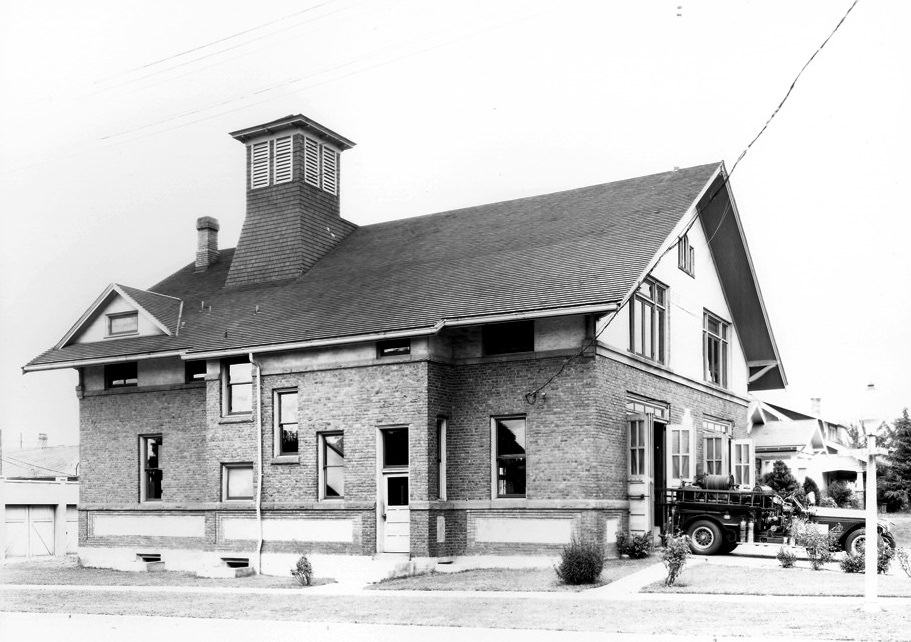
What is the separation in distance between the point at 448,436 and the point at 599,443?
3430mm

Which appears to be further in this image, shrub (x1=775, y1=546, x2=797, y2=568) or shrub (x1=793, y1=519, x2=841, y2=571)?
shrub (x1=775, y1=546, x2=797, y2=568)

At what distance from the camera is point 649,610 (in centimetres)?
1527

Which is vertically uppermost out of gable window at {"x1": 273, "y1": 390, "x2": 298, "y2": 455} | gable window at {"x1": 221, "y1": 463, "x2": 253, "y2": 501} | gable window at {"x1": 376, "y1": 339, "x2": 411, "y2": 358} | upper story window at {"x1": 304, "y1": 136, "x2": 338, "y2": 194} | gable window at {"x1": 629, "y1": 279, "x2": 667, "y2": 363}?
upper story window at {"x1": 304, "y1": 136, "x2": 338, "y2": 194}

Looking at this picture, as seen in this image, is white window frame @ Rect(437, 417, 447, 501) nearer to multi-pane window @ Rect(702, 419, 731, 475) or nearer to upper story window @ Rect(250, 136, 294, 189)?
multi-pane window @ Rect(702, 419, 731, 475)

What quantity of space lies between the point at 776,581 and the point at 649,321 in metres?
9.27

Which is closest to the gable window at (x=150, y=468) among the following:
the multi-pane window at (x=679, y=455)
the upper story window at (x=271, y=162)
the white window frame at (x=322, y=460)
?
the white window frame at (x=322, y=460)

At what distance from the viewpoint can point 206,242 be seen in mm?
33281

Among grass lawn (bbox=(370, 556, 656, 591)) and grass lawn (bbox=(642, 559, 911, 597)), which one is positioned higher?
grass lawn (bbox=(642, 559, 911, 597))

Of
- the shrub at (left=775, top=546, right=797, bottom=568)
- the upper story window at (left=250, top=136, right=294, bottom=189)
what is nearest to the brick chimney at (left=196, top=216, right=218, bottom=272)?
the upper story window at (left=250, top=136, right=294, bottom=189)

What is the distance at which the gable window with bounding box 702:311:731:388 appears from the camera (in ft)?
99.0

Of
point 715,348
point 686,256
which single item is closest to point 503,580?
point 686,256

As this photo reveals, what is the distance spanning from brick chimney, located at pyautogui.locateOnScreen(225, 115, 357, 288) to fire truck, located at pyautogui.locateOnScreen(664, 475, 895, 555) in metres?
12.6

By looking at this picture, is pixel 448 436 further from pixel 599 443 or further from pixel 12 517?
pixel 12 517

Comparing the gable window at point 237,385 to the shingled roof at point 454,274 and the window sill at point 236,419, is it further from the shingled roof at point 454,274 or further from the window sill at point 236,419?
the shingled roof at point 454,274
